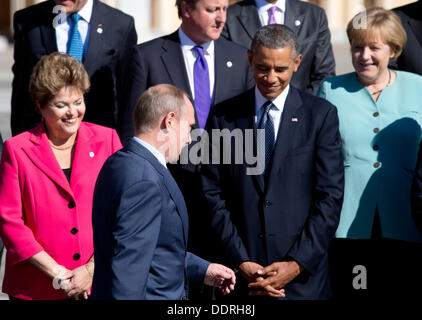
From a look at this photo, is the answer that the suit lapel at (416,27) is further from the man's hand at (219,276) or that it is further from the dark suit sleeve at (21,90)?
the dark suit sleeve at (21,90)

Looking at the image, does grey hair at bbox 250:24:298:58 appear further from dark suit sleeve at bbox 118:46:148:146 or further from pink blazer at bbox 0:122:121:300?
pink blazer at bbox 0:122:121:300

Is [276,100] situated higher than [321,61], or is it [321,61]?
[321,61]

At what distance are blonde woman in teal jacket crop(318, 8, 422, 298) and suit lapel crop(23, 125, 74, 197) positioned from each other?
61.9 inches

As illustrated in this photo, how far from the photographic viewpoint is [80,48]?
5.54 m

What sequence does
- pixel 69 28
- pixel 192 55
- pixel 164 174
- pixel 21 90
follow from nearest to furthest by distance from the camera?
pixel 164 174 < pixel 192 55 < pixel 21 90 < pixel 69 28

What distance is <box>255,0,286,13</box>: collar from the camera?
5629 millimetres

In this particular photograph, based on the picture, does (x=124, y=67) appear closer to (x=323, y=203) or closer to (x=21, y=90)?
(x=21, y=90)

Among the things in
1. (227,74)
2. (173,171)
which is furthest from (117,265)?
(227,74)

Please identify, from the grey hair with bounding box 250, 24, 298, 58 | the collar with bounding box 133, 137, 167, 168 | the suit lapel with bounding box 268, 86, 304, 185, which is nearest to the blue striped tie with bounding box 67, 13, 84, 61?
the grey hair with bounding box 250, 24, 298, 58

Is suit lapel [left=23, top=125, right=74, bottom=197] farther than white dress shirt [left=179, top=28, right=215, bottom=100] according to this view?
No

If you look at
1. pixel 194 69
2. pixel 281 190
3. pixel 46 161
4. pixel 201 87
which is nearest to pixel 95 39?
pixel 194 69

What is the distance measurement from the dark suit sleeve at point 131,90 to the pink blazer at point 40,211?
82 centimetres

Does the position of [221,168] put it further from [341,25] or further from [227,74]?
[341,25]

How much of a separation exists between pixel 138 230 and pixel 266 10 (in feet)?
8.64
